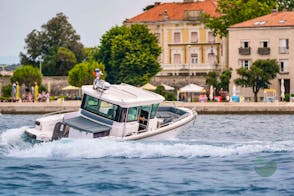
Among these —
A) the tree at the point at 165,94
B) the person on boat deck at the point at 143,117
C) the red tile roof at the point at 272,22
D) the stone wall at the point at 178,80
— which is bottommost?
the tree at the point at 165,94

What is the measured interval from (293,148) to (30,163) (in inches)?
330

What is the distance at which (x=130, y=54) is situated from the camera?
Result: 4040 inches

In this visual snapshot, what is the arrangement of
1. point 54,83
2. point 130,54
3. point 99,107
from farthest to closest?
point 54,83 < point 130,54 < point 99,107

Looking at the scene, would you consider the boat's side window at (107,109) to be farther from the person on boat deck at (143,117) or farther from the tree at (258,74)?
the tree at (258,74)

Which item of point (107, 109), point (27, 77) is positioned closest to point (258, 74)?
point (27, 77)

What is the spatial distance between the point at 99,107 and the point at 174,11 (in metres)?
78.3

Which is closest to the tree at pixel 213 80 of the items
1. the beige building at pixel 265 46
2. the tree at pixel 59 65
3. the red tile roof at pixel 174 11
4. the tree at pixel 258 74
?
the beige building at pixel 265 46

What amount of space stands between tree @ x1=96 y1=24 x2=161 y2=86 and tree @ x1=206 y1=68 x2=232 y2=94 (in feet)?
28.8

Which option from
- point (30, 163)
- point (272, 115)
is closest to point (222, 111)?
point (272, 115)

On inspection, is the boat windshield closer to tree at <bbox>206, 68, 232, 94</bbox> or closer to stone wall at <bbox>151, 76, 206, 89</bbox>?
tree at <bbox>206, 68, 232, 94</bbox>

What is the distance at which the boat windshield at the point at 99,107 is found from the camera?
36.0m

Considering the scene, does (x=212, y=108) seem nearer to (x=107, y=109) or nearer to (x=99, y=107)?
(x=99, y=107)

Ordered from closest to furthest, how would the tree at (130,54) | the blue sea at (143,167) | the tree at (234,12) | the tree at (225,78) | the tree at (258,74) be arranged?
the blue sea at (143,167), the tree at (258,74), the tree at (225,78), the tree at (234,12), the tree at (130,54)

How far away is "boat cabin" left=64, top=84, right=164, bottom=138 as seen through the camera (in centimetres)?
3556
